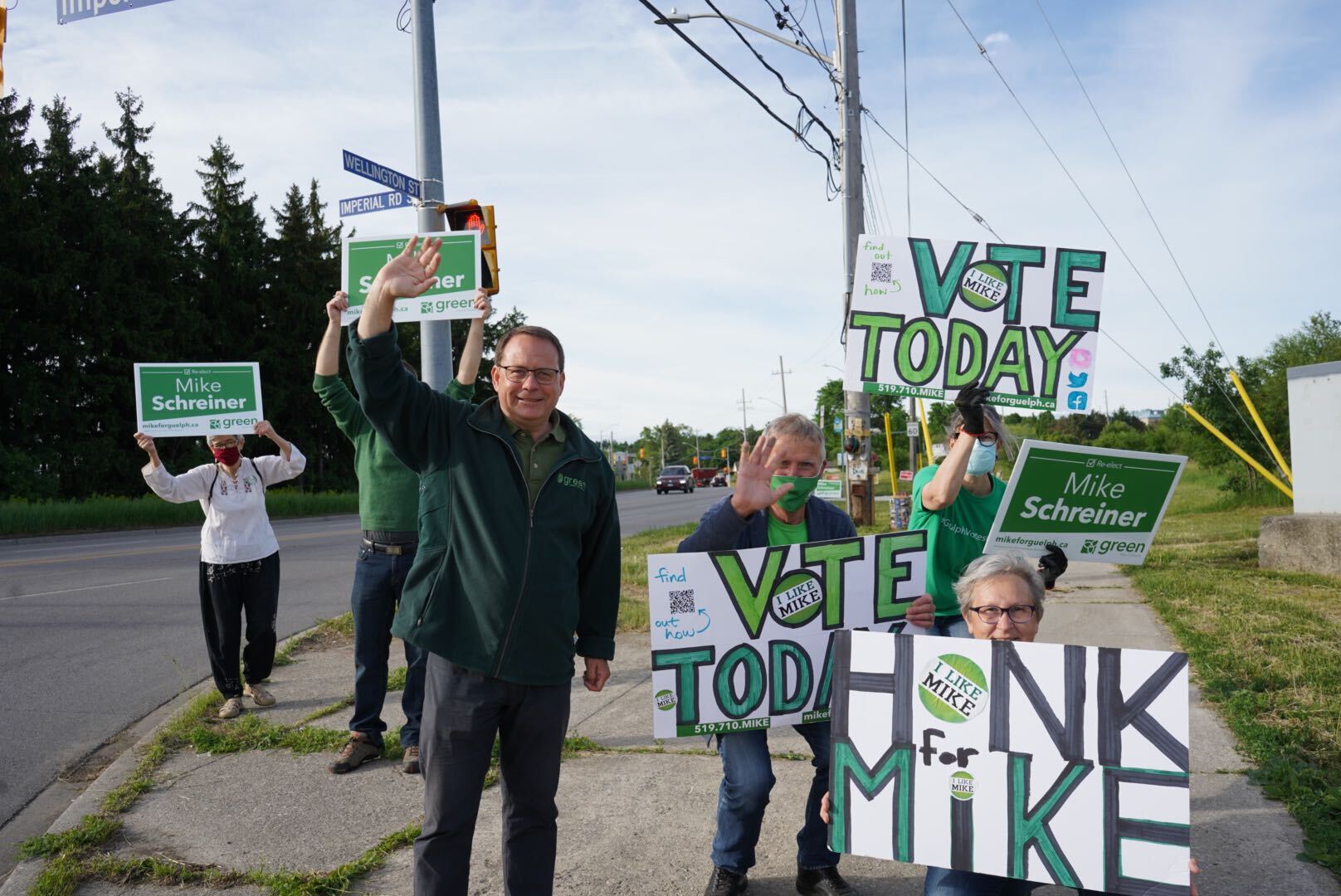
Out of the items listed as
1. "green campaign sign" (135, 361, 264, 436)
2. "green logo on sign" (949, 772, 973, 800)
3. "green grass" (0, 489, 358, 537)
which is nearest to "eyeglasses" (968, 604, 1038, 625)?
"green logo on sign" (949, 772, 973, 800)

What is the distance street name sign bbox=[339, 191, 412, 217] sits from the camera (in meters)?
7.04

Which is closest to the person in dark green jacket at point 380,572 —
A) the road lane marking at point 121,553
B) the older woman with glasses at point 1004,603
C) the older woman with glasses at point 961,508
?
the older woman with glasses at point 961,508

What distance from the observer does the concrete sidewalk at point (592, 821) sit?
12.1ft

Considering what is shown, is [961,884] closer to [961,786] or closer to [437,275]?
[961,786]

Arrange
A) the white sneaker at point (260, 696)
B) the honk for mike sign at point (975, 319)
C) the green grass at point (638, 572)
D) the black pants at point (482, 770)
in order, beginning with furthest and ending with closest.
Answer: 1. the green grass at point (638, 572)
2. the white sneaker at point (260, 696)
3. the honk for mike sign at point (975, 319)
4. the black pants at point (482, 770)

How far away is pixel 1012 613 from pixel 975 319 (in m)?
1.97

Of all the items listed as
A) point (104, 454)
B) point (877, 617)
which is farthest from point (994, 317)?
point (104, 454)

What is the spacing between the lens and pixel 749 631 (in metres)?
3.51

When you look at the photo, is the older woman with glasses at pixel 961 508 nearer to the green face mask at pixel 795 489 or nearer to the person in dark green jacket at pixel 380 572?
the green face mask at pixel 795 489

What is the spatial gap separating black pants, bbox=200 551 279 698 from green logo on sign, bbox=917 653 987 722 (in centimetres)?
474

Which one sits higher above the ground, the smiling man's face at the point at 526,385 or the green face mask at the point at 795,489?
the smiling man's face at the point at 526,385

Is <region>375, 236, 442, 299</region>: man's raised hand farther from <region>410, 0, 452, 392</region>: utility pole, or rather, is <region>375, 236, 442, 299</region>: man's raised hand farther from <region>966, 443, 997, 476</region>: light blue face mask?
<region>410, 0, 452, 392</region>: utility pole

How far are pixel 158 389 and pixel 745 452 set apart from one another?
17.1 feet

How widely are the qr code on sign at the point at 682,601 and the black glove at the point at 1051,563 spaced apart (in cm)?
141
